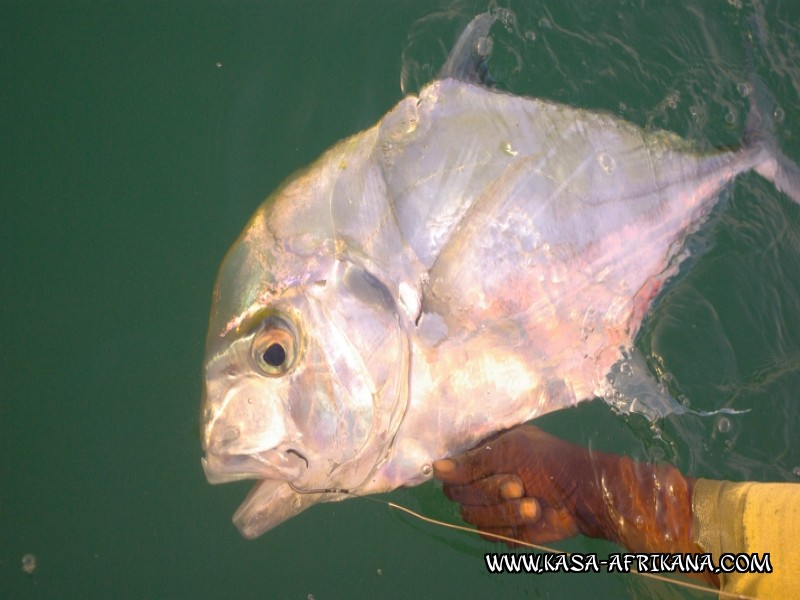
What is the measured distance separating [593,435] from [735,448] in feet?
1.88

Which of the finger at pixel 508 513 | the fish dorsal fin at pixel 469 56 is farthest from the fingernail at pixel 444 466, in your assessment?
the fish dorsal fin at pixel 469 56

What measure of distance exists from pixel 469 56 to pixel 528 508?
4.71ft

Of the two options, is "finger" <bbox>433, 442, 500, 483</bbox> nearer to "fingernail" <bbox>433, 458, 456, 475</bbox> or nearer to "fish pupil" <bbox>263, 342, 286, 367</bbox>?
"fingernail" <bbox>433, 458, 456, 475</bbox>

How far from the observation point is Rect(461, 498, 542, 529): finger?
1.86 meters

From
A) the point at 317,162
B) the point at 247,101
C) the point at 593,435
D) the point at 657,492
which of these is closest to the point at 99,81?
the point at 247,101

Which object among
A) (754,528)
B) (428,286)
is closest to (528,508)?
(754,528)

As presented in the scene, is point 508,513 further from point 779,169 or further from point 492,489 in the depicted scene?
point 779,169

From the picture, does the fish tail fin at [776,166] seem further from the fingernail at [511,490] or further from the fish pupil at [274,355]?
the fish pupil at [274,355]

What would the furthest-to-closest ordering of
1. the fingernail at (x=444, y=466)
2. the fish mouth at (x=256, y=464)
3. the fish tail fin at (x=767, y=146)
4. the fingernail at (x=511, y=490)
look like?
the fish tail fin at (x=767, y=146), the fingernail at (x=511, y=490), the fingernail at (x=444, y=466), the fish mouth at (x=256, y=464)

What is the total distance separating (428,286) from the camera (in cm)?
157

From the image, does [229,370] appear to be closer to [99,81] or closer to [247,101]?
[247,101]

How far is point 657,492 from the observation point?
190 centimetres

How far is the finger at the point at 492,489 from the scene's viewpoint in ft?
6.05

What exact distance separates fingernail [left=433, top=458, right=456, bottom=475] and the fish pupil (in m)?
0.57
